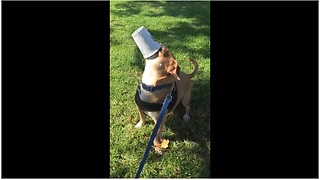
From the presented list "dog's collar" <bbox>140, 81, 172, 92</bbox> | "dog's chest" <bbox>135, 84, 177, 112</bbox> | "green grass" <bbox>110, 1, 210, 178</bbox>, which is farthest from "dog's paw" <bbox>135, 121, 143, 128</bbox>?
"dog's collar" <bbox>140, 81, 172, 92</bbox>

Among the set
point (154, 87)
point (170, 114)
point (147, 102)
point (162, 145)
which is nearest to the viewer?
point (154, 87)

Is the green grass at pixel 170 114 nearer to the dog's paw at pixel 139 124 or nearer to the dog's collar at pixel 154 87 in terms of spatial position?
the dog's paw at pixel 139 124

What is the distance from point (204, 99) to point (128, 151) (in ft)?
3.24

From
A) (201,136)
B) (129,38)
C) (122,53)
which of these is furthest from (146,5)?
(201,136)

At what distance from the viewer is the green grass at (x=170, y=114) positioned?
2612 millimetres

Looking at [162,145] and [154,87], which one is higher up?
[154,87]

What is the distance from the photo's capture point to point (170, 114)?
3.08 m

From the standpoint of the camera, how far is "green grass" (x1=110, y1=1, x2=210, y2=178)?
2612mm

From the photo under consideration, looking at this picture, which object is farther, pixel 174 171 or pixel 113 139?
pixel 113 139

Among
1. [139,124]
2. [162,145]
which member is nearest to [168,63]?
[162,145]

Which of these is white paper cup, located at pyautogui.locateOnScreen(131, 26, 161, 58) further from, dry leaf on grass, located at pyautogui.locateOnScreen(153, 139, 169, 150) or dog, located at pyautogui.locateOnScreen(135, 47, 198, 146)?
dry leaf on grass, located at pyautogui.locateOnScreen(153, 139, 169, 150)

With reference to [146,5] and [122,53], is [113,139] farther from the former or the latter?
A: [146,5]

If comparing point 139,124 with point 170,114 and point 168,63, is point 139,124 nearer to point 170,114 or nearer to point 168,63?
point 170,114

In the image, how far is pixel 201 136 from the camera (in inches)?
114
